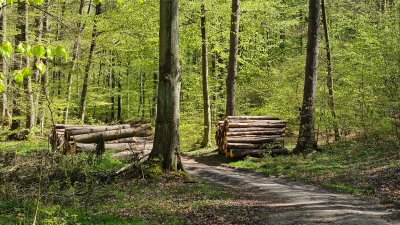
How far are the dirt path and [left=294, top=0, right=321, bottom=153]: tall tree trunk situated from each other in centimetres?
500

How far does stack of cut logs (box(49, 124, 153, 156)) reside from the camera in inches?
702

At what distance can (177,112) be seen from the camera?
12203 millimetres

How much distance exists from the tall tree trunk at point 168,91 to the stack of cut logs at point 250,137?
5.99 metres

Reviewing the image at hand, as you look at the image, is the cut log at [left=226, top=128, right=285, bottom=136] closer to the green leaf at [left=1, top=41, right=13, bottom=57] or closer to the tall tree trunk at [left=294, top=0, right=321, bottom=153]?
the tall tree trunk at [left=294, top=0, right=321, bottom=153]

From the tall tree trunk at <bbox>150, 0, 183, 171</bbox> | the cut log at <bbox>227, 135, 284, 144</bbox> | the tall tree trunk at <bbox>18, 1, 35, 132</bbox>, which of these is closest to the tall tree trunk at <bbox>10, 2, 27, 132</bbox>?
the tall tree trunk at <bbox>18, 1, 35, 132</bbox>

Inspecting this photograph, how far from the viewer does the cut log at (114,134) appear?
1842 cm

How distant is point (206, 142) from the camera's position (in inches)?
904

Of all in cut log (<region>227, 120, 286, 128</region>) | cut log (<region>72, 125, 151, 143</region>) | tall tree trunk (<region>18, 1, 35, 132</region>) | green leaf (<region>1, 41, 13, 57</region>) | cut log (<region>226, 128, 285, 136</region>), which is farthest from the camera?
tall tree trunk (<region>18, 1, 35, 132</region>)

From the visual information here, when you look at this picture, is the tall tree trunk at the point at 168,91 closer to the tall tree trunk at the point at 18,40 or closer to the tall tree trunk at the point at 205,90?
the tall tree trunk at the point at 205,90

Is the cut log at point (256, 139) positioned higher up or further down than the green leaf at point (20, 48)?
further down

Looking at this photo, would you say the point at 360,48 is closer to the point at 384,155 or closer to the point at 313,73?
the point at 313,73

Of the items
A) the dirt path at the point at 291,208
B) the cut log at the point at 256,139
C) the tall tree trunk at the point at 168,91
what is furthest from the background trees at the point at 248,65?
the dirt path at the point at 291,208

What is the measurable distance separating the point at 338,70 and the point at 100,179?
1666 centimetres

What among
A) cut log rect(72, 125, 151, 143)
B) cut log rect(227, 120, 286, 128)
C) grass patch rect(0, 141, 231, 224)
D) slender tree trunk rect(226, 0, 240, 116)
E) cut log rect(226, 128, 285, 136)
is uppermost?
slender tree trunk rect(226, 0, 240, 116)
